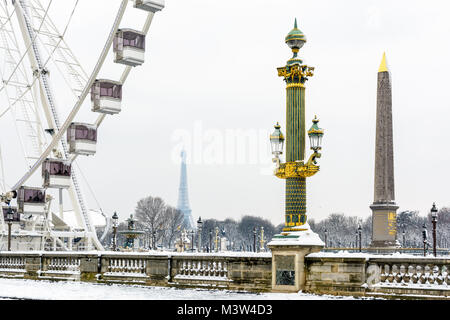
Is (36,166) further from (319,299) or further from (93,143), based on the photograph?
(319,299)

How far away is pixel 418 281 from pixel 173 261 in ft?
31.3

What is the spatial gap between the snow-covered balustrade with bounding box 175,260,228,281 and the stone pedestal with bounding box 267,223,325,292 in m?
2.45

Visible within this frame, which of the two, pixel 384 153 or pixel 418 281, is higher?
pixel 384 153

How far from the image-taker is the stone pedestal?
23.5 metres

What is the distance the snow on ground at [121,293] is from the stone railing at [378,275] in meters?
0.59

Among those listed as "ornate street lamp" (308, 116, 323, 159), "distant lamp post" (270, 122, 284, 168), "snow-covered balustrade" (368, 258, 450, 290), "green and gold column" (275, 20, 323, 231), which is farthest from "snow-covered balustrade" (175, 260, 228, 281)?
"snow-covered balustrade" (368, 258, 450, 290)

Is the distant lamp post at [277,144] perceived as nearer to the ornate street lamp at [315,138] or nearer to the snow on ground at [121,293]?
the ornate street lamp at [315,138]

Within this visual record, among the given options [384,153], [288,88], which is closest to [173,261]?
[288,88]

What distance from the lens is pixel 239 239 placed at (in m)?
175

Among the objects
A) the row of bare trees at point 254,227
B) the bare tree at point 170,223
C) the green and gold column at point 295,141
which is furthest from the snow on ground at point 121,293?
the bare tree at point 170,223

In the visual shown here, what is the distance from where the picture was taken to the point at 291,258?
2355cm

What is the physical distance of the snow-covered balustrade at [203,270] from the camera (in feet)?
85.2

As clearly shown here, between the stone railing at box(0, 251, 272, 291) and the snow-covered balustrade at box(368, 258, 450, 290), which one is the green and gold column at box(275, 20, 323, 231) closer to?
the stone railing at box(0, 251, 272, 291)
